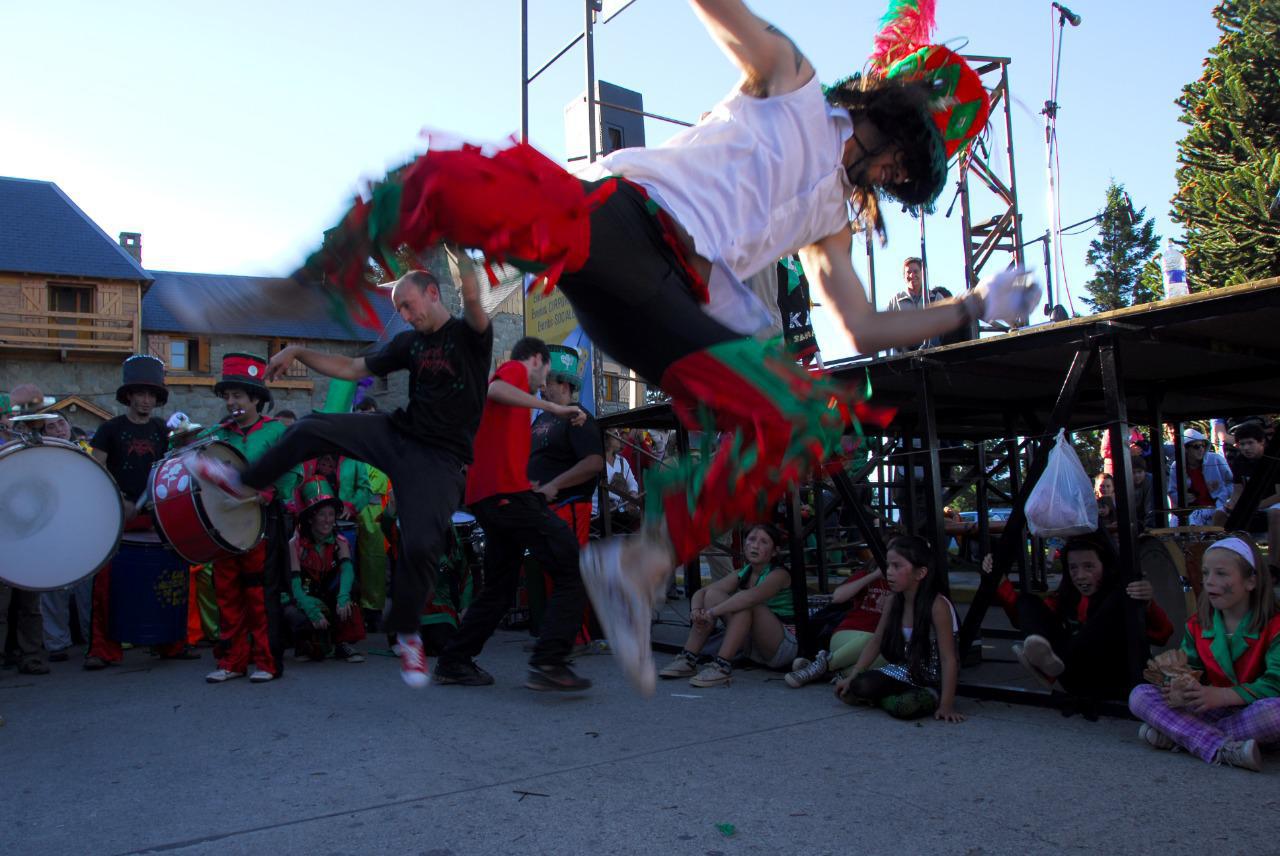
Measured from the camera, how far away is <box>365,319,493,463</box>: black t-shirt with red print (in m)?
2.86

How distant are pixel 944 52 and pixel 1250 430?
5.19m

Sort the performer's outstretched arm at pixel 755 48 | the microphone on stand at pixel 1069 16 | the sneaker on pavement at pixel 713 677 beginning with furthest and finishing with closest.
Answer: the microphone on stand at pixel 1069 16 → the sneaker on pavement at pixel 713 677 → the performer's outstretched arm at pixel 755 48

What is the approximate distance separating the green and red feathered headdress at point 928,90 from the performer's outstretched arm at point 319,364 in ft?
5.42

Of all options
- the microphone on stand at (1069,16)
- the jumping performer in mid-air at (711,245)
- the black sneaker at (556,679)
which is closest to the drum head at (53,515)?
the black sneaker at (556,679)

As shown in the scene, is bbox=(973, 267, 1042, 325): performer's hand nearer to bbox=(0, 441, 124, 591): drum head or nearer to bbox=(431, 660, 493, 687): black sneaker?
bbox=(431, 660, 493, 687): black sneaker

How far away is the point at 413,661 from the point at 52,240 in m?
33.7

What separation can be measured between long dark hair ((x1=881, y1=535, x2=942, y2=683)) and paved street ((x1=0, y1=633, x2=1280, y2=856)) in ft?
1.04

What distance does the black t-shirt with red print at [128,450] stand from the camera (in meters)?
6.04

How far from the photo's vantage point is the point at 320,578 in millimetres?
5953

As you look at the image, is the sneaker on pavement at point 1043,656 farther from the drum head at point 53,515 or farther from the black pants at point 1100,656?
the drum head at point 53,515

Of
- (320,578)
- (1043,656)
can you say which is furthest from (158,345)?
(1043,656)

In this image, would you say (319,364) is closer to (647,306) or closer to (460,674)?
(647,306)

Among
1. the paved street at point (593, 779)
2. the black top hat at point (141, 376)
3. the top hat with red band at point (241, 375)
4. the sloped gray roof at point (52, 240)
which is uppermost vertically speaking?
the sloped gray roof at point (52, 240)

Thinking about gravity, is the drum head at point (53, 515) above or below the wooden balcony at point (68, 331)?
below
